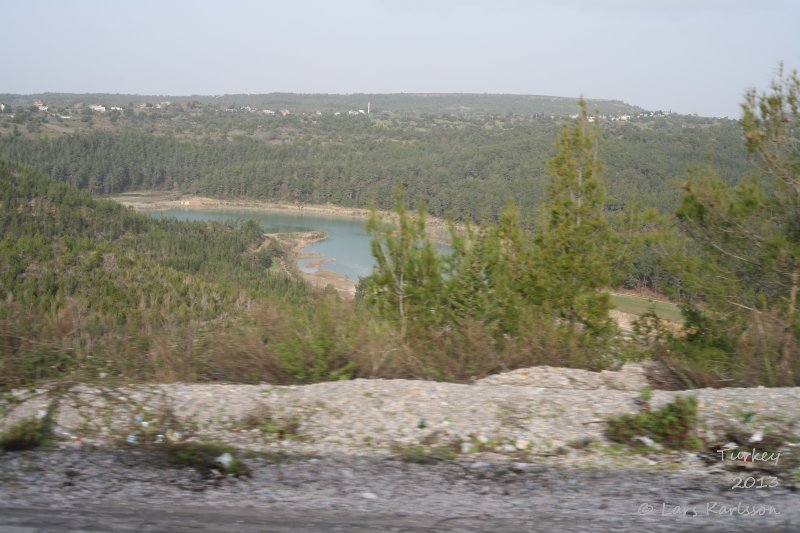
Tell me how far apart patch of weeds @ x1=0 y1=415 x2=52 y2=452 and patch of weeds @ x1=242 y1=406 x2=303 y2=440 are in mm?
1240

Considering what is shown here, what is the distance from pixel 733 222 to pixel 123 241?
32211 millimetres

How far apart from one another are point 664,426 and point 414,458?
5.46ft

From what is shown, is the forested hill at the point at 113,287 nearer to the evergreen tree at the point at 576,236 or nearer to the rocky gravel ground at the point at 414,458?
the rocky gravel ground at the point at 414,458

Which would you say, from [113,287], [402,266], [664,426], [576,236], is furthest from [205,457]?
[113,287]

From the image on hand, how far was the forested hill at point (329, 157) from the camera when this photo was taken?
6366 centimetres

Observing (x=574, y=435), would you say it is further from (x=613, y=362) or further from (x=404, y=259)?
(x=404, y=259)

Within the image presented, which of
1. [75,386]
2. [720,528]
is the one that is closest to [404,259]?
[75,386]

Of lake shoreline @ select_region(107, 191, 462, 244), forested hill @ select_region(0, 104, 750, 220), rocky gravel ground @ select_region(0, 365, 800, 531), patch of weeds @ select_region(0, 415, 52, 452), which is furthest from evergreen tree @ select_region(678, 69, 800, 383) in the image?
lake shoreline @ select_region(107, 191, 462, 244)

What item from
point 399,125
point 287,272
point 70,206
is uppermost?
point 399,125

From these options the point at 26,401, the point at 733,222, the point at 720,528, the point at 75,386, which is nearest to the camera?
the point at 720,528

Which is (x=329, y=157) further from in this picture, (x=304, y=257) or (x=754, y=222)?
(x=754, y=222)

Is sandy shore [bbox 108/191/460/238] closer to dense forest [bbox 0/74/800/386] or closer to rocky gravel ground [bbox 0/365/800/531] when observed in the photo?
dense forest [bbox 0/74/800/386]

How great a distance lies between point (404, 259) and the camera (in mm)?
9164

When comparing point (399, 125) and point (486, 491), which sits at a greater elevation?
point (399, 125)
